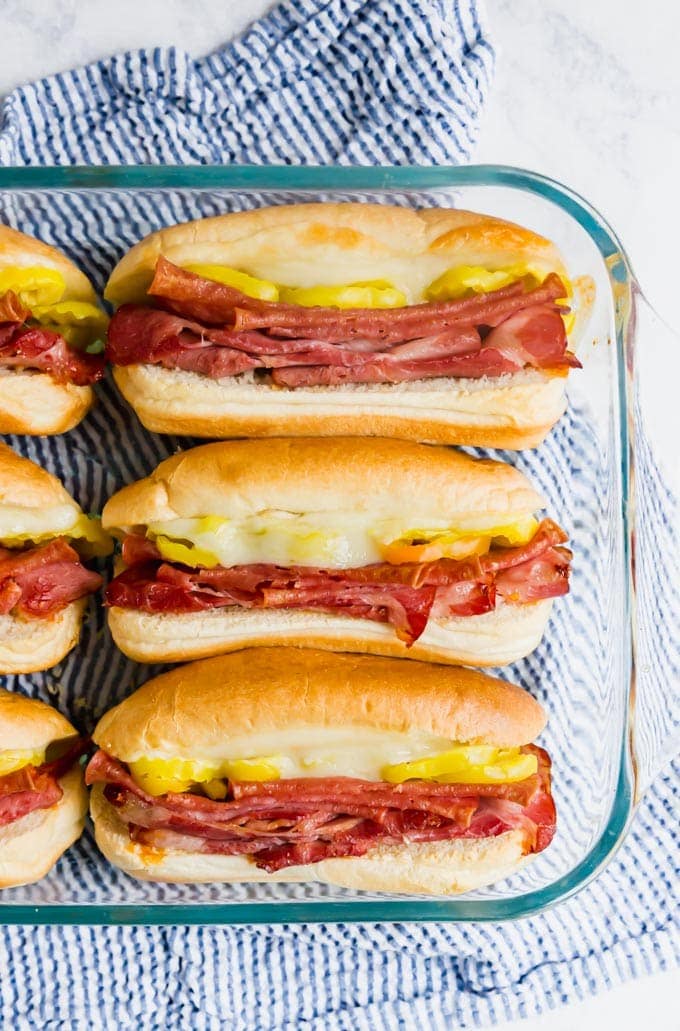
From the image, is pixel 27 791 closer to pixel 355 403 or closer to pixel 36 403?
pixel 36 403

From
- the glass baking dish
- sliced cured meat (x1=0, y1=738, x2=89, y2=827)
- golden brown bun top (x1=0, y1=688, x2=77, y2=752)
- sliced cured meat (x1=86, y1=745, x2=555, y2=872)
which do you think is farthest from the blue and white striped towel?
sliced cured meat (x1=86, y1=745, x2=555, y2=872)

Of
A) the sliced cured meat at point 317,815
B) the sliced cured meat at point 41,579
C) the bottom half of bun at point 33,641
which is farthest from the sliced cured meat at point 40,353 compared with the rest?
the sliced cured meat at point 317,815

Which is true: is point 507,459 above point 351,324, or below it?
below

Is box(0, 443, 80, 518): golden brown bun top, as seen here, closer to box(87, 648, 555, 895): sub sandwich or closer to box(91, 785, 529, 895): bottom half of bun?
box(87, 648, 555, 895): sub sandwich

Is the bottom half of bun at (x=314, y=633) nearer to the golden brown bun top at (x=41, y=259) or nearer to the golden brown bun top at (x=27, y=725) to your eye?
the golden brown bun top at (x=27, y=725)

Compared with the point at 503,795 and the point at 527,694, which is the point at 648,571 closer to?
the point at 527,694

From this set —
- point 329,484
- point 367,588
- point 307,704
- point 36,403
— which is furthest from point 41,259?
point 307,704

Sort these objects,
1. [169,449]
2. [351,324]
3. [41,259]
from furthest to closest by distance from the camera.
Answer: [169,449] → [41,259] → [351,324]

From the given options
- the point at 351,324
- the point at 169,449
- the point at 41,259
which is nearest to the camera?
the point at 351,324
